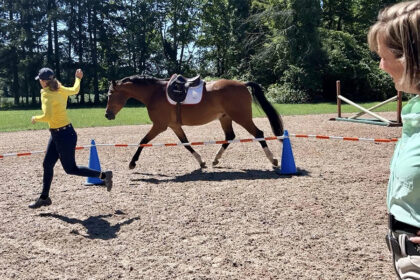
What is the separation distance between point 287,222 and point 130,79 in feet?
16.0

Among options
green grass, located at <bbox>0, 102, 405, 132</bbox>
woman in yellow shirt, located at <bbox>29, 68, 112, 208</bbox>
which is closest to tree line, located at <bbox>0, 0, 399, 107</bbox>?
green grass, located at <bbox>0, 102, 405, 132</bbox>

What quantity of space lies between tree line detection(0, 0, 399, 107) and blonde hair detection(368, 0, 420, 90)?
99.1ft

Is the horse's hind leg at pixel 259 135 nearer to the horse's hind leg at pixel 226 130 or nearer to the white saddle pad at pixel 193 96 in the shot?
the horse's hind leg at pixel 226 130

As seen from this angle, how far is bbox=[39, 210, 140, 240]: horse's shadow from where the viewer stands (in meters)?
4.45

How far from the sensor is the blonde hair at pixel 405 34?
4.28 feet

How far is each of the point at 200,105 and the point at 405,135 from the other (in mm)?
6440

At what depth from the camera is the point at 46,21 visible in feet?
141

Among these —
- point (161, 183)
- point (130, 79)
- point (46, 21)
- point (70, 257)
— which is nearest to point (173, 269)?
point (70, 257)

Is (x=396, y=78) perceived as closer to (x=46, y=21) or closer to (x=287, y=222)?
(x=287, y=222)

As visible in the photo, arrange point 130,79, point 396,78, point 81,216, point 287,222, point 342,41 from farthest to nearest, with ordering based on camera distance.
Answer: point 342,41 → point 130,79 → point 81,216 → point 287,222 → point 396,78

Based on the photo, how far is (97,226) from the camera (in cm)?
475

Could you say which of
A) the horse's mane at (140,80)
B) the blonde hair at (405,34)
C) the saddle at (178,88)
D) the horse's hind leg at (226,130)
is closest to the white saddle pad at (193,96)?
the saddle at (178,88)

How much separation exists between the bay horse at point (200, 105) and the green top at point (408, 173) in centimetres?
625

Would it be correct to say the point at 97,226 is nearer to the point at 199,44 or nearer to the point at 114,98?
the point at 114,98
